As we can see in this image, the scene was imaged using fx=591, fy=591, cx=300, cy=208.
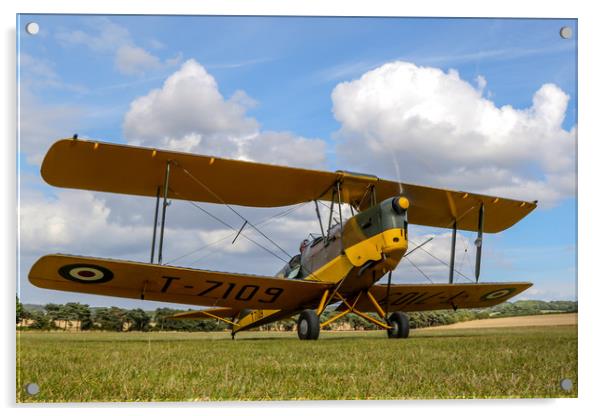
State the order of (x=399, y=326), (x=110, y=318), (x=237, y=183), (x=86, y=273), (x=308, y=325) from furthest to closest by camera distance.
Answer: (x=399, y=326) < (x=237, y=183) < (x=308, y=325) < (x=86, y=273) < (x=110, y=318)

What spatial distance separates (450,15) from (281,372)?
Answer: 3139mm

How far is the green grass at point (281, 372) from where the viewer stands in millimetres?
3805

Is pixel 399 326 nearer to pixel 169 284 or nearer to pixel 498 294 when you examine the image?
pixel 498 294

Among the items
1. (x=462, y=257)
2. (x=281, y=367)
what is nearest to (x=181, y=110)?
(x=281, y=367)

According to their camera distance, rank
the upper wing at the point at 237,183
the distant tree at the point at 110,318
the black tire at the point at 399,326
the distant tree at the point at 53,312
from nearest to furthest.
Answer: the distant tree at the point at 53,312, the distant tree at the point at 110,318, the upper wing at the point at 237,183, the black tire at the point at 399,326

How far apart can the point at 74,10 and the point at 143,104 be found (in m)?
0.88

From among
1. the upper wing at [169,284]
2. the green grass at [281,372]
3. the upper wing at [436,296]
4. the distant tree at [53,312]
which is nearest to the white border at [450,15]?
the green grass at [281,372]

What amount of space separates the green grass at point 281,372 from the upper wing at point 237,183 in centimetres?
182

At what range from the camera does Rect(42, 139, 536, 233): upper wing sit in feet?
20.8

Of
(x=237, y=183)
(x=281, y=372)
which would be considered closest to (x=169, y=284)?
(x=237, y=183)

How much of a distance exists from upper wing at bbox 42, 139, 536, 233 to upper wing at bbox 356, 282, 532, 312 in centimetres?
93

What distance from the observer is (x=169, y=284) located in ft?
23.8

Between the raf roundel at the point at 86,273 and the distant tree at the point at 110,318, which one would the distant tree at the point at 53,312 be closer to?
the distant tree at the point at 110,318

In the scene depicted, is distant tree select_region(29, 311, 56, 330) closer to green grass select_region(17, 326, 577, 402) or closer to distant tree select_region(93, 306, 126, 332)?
green grass select_region(17, 326, 577, 402)
